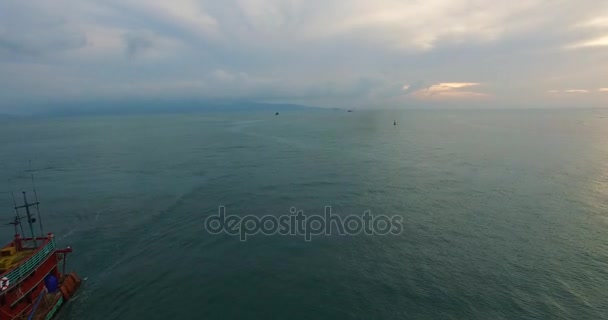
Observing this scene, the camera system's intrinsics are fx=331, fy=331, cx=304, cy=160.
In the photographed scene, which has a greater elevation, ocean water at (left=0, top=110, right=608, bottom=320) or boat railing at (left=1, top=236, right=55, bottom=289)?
boat railing at (left=1, top=236, right=55, bottom=289)

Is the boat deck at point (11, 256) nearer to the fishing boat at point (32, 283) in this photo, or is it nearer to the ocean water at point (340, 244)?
the fishing boat at point (32, 283)

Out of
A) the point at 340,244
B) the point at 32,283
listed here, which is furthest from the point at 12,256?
the point at 340,244

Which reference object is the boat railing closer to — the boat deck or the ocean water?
the boat deck

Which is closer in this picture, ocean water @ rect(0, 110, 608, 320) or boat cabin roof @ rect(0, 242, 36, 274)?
boat cabin roof @ rect(0, 242, 36, 274)

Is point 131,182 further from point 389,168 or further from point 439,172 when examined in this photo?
point 439,172

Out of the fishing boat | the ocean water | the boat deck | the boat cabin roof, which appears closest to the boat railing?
the fishing boat

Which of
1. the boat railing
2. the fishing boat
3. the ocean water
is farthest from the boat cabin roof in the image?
the ocean water

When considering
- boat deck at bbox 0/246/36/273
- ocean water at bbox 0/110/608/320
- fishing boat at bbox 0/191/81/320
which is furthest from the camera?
ocean water at bbox 0/110/608/320

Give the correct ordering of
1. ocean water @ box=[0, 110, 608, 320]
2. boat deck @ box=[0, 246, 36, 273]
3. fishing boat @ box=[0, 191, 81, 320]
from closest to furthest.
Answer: fishing boat @ box=[0, 191, 81, 320], boat deck @ box=[0, 246, 36, 273], ocean water @ box=[0, 110, 608, 320]

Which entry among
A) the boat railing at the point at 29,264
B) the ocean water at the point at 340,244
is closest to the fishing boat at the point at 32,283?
the boat railing at the point at 29,264
